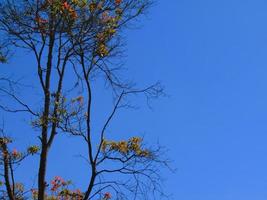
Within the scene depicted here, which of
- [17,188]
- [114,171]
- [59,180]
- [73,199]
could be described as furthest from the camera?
[59,180]

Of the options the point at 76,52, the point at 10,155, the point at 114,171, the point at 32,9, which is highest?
the point at 32,9

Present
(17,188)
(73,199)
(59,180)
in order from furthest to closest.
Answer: (59,180)
(17,188)
(73,199)

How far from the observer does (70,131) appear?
1107cm

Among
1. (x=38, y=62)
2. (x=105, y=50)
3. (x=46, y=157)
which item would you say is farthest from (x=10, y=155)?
(x=105, y=50)

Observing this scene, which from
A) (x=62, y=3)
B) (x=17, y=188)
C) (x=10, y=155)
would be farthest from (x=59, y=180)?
(x=62, y=3)

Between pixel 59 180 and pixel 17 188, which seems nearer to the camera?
pixel 17 188

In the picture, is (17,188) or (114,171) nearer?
(114,171)

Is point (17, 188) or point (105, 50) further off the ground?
point (105, 50)

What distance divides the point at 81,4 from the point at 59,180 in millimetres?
4012

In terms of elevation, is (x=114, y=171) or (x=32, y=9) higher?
(x=32, y=9)

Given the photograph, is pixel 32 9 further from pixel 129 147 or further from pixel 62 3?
pixel 129 147

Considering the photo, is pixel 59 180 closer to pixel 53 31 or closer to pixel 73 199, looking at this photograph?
pixel 73 199

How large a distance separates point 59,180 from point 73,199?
190cm

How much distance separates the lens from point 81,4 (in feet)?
37.4
